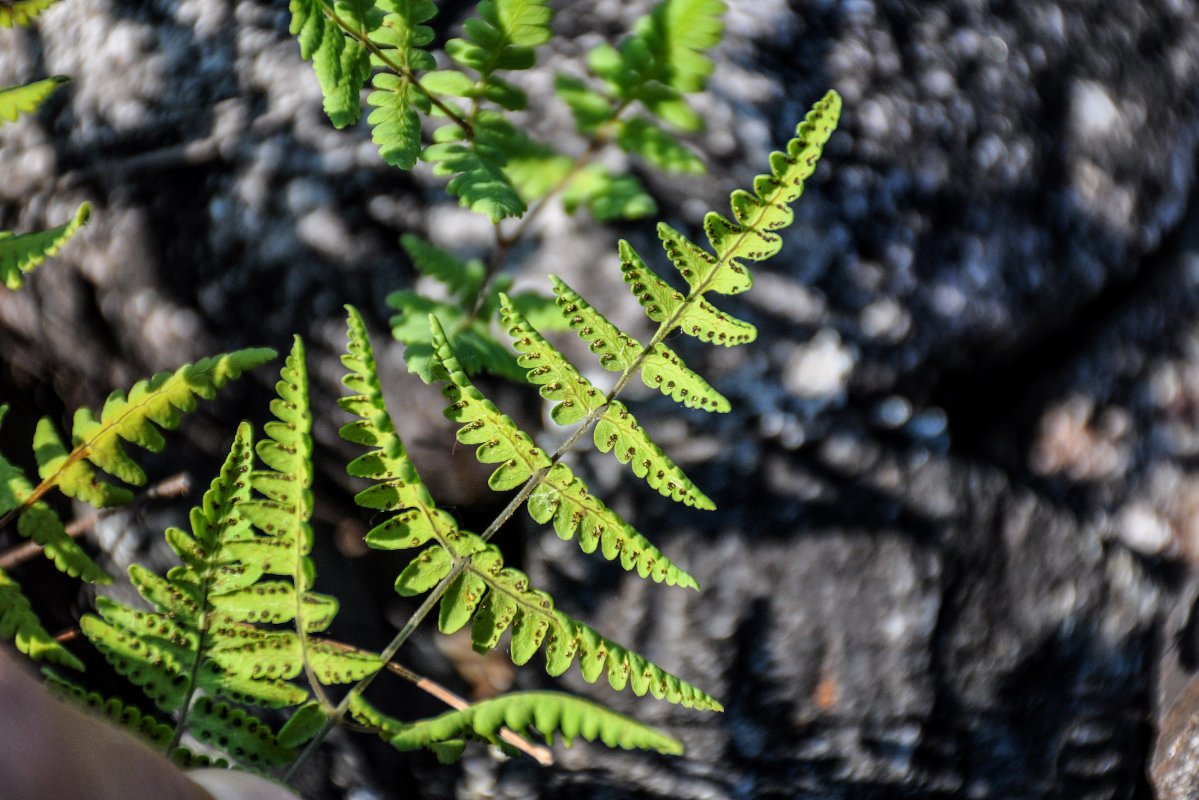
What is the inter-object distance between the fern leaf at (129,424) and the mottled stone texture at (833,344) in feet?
1.26

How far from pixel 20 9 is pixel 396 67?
1.69ft

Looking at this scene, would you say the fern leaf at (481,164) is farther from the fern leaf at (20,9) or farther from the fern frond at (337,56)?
the fern leaf at (20,9)

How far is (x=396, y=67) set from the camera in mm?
1180

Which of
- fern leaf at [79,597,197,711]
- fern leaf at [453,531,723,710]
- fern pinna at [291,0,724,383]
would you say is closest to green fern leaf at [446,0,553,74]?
fern pinna at [291,0,724,383]

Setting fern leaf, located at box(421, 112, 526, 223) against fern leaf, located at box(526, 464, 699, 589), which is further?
fern leaf, located at box(421, 112, 526, 223)

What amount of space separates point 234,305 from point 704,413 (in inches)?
31.6

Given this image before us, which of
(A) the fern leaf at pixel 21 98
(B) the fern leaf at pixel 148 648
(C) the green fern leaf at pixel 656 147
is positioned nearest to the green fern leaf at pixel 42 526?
(B) the fern leaf at pixel 148 648

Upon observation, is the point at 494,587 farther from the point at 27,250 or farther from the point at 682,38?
the point at 682,38

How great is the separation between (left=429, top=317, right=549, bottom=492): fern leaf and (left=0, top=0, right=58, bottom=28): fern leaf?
31.1 inches

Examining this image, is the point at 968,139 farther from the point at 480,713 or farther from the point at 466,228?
the point at 480,713

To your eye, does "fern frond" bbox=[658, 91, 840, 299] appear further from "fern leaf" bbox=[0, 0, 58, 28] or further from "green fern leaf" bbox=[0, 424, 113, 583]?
"fern leaf" bbox=[0, 0, 58, 28]

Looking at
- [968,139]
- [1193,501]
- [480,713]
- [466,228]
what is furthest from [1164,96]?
[480,713]

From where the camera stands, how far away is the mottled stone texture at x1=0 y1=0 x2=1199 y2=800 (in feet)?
4.58

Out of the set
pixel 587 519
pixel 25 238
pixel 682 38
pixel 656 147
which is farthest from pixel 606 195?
pixel 25 238
